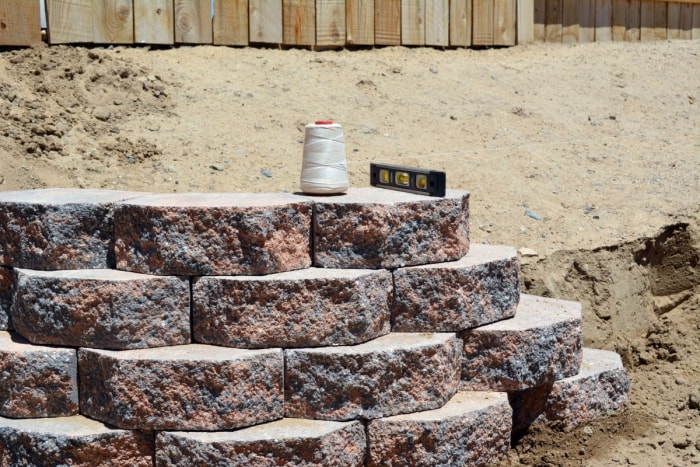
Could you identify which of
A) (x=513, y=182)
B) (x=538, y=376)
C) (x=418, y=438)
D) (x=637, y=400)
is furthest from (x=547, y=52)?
(x=418, y=438)

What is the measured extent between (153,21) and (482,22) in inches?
131

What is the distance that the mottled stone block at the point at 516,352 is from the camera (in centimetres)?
462

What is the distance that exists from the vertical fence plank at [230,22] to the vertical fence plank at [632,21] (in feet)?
15.2

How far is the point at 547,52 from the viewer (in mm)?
9445

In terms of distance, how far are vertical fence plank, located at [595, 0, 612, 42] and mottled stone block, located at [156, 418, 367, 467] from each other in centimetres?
703

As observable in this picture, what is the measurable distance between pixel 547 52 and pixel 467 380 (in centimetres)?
558

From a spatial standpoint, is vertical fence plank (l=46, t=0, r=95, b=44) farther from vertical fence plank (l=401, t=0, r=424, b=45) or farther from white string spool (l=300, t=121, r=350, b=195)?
white string spool (l=300, t=121, r=350, b=195)

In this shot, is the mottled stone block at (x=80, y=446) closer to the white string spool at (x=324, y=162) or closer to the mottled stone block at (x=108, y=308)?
the mottled stone block at (x=108, y=308)

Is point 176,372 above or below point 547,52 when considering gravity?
below

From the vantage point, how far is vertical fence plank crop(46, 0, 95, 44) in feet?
22.6

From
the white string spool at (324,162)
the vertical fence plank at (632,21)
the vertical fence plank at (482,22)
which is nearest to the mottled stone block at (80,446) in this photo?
the white string spool at (324,162)

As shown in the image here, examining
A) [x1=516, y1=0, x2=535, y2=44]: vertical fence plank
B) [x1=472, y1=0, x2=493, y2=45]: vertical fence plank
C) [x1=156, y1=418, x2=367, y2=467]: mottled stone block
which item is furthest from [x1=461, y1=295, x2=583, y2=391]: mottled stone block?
[x1=516, y1=0, x2=535, y2=44]: vertical fence plank

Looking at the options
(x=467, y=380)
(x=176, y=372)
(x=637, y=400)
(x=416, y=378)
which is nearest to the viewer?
(x=176, y=372)

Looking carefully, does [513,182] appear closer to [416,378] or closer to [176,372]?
[416,378]
